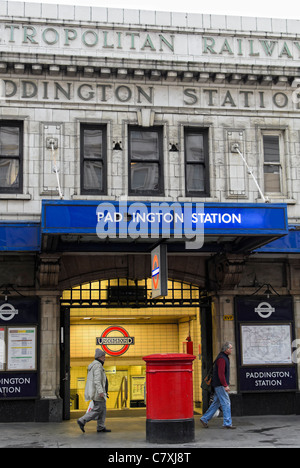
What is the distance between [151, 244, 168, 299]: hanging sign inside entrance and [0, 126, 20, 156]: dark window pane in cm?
493

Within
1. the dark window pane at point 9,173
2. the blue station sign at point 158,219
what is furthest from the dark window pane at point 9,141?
the blue station sign at point 158,219

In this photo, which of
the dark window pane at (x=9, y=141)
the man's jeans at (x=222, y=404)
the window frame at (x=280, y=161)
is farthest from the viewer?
the window frame at (x=280, y=161)

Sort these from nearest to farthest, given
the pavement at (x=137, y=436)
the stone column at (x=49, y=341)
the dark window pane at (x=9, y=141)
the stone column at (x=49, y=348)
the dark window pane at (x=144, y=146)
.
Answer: the pavement at (x=137, y=436), the stone column at (x=49, y=341), the stone column at (x=49, y=348), the dark window pane at (x=9, y=141), the dark window pane at (x=144, y=146)

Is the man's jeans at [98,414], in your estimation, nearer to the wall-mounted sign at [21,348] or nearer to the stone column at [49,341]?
the stone column at [49,341]

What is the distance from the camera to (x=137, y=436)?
42.8ft

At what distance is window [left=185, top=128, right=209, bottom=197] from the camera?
17.4 meters

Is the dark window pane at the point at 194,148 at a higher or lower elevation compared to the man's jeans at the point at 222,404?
higher

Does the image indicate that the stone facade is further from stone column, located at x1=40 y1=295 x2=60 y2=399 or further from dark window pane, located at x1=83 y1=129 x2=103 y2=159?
dark window pane, located at x1=83 y1=129 x2=103 y2=159

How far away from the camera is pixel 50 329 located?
53.3ft

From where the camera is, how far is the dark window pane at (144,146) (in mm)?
17344

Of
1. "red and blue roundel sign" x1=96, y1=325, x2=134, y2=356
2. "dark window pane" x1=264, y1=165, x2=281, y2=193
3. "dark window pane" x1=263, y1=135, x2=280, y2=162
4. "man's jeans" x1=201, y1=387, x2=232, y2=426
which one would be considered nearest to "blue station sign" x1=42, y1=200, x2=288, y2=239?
"man's jeans" x1=201, y1=387, x2=232, y2=426

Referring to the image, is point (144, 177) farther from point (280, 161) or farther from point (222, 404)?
point (222, 404)

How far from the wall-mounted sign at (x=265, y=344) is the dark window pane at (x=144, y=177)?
3.70m

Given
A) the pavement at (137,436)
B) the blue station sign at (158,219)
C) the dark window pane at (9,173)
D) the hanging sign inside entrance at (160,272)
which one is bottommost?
the pavement at (137,436)
